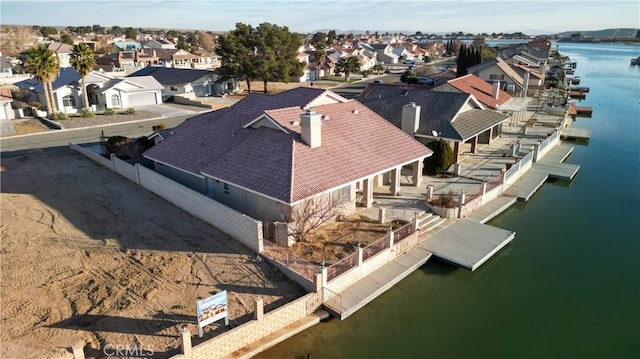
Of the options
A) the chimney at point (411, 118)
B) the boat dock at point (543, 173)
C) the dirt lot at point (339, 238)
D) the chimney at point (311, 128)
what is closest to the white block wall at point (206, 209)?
the dirt lot at point (339, 238)

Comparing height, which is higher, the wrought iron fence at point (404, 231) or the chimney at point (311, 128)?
the chimney at point (311, 128)

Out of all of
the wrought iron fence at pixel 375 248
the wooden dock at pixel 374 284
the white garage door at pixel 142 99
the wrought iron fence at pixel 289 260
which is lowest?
the wooden dock at pixel 374 284

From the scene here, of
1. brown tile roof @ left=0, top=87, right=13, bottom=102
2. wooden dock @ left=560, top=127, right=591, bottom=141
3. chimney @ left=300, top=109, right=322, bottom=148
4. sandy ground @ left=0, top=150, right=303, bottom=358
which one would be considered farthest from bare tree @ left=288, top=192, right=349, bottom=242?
brown tile roof @ left=0, top=87, right=13, bottom=102

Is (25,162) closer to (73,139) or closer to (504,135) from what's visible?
(73,139)

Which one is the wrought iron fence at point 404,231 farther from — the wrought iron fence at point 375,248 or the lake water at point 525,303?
the lake water at point 525,303

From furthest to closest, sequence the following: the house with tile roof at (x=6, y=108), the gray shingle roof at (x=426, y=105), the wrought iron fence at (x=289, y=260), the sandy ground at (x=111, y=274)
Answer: the house with tile roof at (x=6, y=108) < the gray shingle roof at (x=426, y=105) < the wrought iron fence at (x=289, y=260) < the sandy ground at (x=111, y=274)
